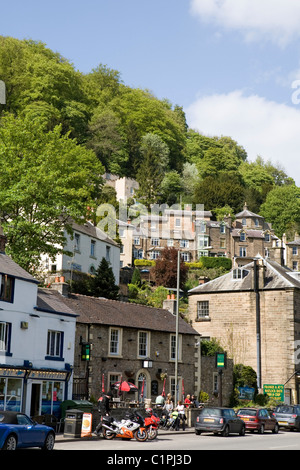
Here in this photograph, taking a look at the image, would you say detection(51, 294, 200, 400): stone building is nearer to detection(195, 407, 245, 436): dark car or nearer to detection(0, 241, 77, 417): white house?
detection(0, 241, 77, 417): white house

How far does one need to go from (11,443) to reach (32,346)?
10813 mm

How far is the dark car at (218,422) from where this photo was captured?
29578 mm

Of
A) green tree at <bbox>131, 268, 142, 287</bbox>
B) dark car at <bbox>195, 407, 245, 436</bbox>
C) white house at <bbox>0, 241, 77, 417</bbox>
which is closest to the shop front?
white house at <bbox>0, 241, 77, 417</bbox>

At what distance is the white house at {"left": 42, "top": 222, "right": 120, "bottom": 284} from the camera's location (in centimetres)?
5819

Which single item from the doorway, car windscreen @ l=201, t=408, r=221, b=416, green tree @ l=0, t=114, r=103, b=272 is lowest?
car windscreen @ l=201, t=408, r=221, b=416

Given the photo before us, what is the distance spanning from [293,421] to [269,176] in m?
115

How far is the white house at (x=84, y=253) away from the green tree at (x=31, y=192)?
548 inches

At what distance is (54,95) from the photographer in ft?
355

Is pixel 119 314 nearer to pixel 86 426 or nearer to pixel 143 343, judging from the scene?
pixel 143 343

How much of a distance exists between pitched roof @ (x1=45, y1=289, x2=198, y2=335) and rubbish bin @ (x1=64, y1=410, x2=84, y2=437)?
7878 mm

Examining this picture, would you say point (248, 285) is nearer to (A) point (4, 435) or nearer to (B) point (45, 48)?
(A) point (4, 435)

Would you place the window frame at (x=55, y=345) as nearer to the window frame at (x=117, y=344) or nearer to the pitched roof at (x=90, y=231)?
the window frame at (x=117, y=344)

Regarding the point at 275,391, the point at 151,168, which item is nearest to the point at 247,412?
the point at 275,391

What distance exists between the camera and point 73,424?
25719mm
